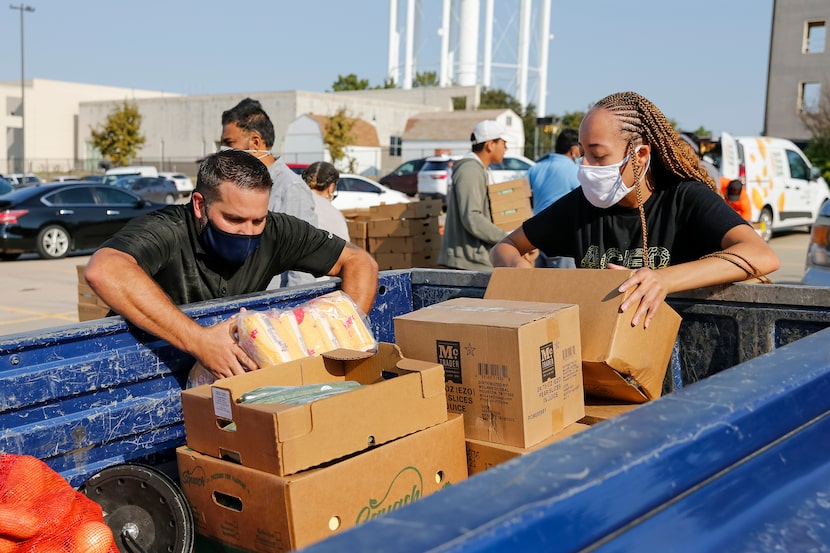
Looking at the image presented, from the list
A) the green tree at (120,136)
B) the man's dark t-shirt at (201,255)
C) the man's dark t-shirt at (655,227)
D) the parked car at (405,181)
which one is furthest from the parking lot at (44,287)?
the green tree at (120,136)

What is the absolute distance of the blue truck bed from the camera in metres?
1.03

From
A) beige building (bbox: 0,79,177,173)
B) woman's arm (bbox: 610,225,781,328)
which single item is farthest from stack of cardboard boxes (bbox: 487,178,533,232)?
beige building (bbox: 0,79,177,173)

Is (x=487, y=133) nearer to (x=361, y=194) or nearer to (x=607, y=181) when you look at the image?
(x=607, y=181)

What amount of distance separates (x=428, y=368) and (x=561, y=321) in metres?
0.46

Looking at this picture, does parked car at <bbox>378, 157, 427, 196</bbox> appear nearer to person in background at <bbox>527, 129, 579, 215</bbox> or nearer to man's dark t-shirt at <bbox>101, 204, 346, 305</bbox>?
person in background at <bbox>527, 129, 579, 215</bbox>

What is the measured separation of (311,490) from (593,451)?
2.91 ft

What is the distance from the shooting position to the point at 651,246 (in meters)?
3.12

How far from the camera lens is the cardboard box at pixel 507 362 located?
2.33m

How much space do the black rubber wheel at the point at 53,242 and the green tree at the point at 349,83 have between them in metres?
75.9

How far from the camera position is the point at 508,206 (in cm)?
714

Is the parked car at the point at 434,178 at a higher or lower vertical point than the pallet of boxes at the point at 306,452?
higher

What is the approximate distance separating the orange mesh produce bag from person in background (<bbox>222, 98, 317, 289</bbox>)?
2.87 metres

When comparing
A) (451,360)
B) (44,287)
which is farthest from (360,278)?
(44,287)

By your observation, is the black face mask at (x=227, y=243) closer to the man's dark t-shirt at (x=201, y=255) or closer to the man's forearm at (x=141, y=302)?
the man's dark t-shirt at (x=201, y=255)
